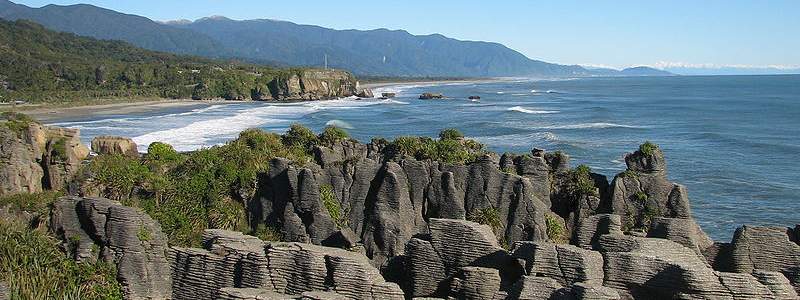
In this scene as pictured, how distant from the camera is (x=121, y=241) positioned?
2022 cm

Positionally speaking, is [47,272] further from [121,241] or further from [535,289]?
[535,289]

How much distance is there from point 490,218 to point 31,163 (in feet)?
68.8

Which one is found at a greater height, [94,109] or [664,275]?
[664,275]

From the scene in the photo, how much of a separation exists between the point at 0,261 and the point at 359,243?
10.7 metres

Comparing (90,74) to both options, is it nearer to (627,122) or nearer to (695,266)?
(627,122)

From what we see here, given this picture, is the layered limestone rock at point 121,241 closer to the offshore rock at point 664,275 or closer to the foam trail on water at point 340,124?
the offshore rock at point 664,275

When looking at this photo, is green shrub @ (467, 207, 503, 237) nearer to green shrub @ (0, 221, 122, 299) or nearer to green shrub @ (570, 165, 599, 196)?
green shrub @ (570, 165, 599, 196)

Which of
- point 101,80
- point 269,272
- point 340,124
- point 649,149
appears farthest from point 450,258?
point 101,80

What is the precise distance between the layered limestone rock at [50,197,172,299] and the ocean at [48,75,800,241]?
95.6 feet

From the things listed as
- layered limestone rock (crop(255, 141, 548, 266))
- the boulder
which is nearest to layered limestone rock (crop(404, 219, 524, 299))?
layered limestone rock (crop(255, 141, 548, 266))

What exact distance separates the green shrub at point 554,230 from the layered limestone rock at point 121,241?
13419 millimetres

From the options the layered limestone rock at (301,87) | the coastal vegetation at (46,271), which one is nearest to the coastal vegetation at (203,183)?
the coastal vegetation at (46,271)

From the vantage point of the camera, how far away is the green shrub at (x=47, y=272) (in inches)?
741

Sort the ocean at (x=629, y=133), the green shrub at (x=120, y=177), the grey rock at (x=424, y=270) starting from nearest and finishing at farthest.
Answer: the grey rock at (x=424, y=270) < the green shrub at (x=120, y=177) < the ocean at (x=629, y=133)
